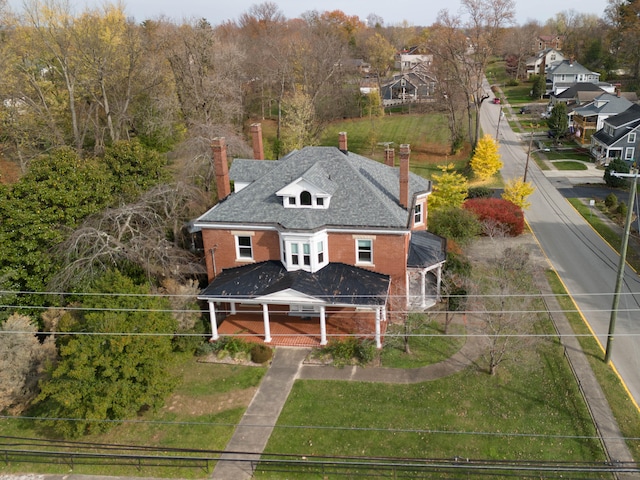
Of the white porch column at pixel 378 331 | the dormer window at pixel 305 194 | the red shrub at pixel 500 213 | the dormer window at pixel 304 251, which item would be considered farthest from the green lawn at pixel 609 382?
the dormer window at pixel 305 194

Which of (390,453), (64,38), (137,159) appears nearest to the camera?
(390,453)

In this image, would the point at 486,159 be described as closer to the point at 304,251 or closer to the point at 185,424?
the point at 304,251

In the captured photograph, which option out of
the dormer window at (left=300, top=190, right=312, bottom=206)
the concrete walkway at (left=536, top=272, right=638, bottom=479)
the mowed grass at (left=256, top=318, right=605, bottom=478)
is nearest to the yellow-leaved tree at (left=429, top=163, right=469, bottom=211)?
the concrete walkway at (left=536, top=272, right=638, bottom=479)

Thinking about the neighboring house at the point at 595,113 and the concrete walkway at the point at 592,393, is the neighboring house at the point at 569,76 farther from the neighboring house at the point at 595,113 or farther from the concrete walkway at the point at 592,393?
the concrete walkway at the point at 592,393

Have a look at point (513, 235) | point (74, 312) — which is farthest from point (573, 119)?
point (74, 312)

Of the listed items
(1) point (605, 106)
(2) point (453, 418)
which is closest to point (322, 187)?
(2) point (453, 418)

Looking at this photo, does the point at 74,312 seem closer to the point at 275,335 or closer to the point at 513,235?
the point at 275,335
